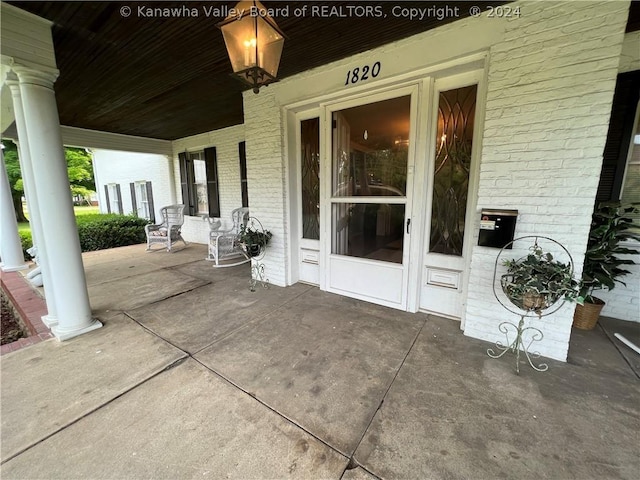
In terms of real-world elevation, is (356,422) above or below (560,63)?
below

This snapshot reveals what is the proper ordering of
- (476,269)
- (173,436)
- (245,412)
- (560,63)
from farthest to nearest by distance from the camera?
(476,269) → (560,63) → (245,412) → (173,436)

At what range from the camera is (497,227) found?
2.06 m

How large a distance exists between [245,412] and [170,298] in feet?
7.34

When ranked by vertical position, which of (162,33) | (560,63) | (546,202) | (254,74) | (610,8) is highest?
(162,33)

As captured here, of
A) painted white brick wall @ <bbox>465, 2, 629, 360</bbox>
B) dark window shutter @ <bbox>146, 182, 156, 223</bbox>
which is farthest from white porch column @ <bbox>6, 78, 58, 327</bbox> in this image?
dark window shutter @ <bbox>146, 182, 156, 223</bbox>

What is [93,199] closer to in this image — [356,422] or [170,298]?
[170,298]

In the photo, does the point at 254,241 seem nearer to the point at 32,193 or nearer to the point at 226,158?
the point at 32,193

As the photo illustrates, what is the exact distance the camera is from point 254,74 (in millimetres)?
1575

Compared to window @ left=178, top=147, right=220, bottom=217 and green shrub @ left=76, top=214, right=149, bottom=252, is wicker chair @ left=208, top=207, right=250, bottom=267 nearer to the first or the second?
window @ left=178, top=147, right=220, bottom=217

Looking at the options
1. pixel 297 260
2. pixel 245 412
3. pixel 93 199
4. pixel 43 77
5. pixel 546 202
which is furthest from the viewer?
pixel 93 199

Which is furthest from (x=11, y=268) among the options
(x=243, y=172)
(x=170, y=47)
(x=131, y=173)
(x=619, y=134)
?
(x=619, y=134)

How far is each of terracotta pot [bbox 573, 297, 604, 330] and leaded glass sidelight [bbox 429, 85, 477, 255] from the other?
4.02 feet

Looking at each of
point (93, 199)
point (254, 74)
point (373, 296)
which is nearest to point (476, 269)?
point (373, 296)

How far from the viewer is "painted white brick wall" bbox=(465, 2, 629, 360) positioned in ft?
5.58
